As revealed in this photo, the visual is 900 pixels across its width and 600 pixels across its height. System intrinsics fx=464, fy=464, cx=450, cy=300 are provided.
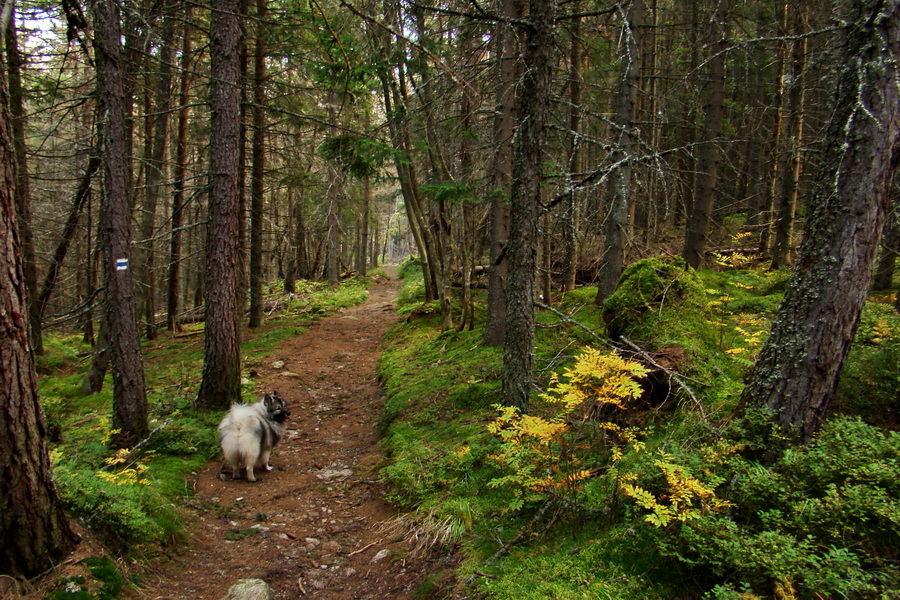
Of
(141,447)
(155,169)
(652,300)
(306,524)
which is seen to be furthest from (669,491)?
(155,169)

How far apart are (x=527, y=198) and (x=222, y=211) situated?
208 inches

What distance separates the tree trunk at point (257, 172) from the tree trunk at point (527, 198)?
8493 mm

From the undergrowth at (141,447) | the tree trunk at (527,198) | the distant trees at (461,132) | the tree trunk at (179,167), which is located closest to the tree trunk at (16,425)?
the undergrowth at (141,447)

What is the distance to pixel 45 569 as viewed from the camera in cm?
317

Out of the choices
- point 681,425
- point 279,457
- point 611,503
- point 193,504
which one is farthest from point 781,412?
point 279,457

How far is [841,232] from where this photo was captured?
10.6ft

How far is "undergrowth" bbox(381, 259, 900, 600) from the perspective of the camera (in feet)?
8.61

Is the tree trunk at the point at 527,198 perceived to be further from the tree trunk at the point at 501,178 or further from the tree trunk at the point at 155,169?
the tree trunk at the point at 155,169

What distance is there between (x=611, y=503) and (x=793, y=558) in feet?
4.12

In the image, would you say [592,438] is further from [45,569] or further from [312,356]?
[312,356]

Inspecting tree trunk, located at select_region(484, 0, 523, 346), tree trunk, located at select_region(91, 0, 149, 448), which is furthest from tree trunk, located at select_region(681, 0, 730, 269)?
tree trunk, located at select_region(91, 0, 149, 448)

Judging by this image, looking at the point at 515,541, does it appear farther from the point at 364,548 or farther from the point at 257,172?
the point at 257,172

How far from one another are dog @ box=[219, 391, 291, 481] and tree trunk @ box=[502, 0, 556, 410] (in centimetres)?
342

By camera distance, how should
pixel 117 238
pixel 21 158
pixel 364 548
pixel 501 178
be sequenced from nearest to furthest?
1. pixel 364 548
2. pixel 117 238
3. pixel 501 178
4. pixel 21 158
